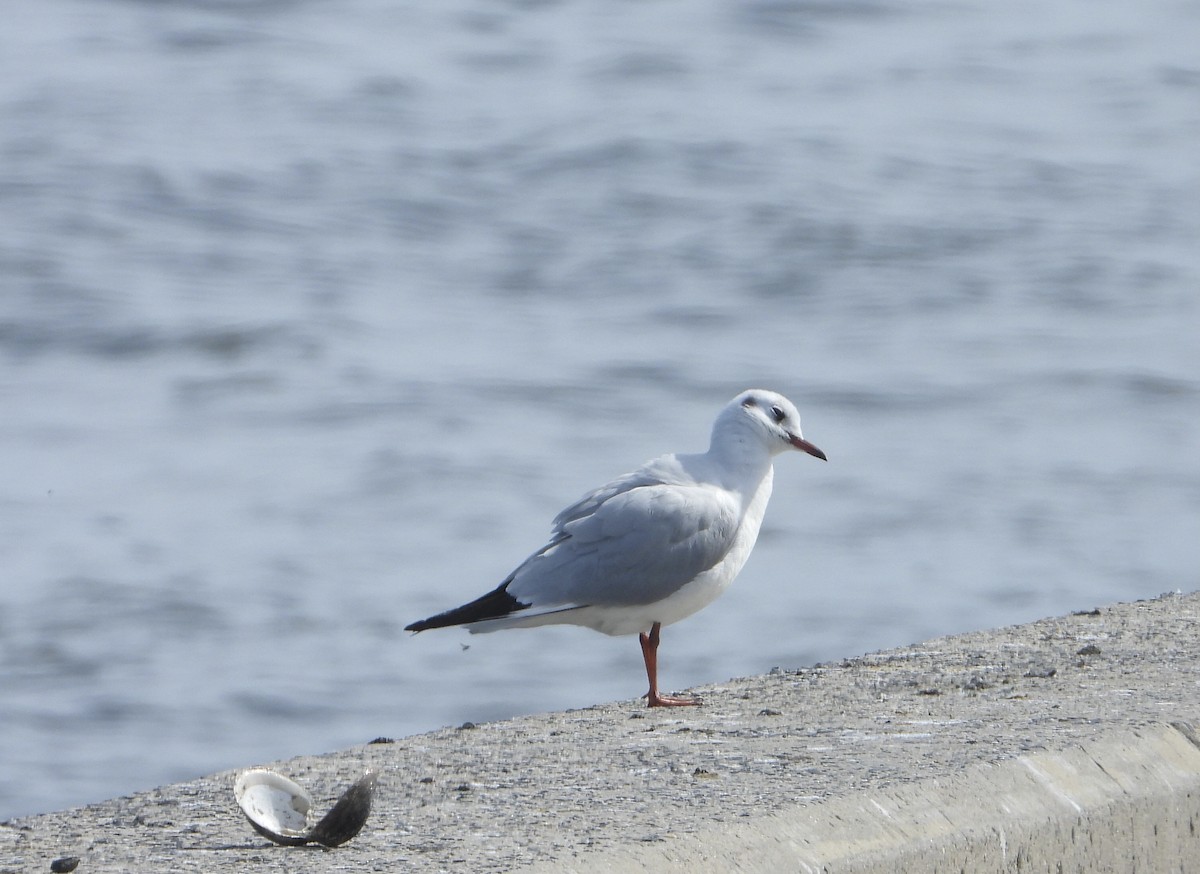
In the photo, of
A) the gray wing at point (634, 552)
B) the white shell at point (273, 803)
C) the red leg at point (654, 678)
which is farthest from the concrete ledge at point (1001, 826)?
the gray wing at point (634, 552)

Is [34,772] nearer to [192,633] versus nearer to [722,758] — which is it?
[192,633]

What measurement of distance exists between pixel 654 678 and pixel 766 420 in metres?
0.87

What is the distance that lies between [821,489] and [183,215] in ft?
30.8

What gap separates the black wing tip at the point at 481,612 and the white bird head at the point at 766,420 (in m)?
0.75

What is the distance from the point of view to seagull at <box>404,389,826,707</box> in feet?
15.9

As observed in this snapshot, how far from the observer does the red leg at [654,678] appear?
4.37 metres

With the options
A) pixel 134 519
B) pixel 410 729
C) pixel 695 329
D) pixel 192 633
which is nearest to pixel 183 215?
pixel 695 329

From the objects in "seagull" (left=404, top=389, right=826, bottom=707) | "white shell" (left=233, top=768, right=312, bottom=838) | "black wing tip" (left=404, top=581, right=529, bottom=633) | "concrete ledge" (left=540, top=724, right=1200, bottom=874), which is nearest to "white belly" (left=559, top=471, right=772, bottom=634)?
"seagull" (left=404, top=389, right=826, bottom=707)

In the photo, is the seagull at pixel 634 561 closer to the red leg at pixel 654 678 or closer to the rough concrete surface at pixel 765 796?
the red leg at pixel 654 678

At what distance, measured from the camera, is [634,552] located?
485 centimetres

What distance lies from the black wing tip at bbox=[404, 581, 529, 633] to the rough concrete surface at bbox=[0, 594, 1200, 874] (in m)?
0.84

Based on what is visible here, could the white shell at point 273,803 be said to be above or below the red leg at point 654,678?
above

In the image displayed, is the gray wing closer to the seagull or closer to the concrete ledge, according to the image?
the seagull

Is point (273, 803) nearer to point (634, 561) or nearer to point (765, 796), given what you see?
point (765, 796)
